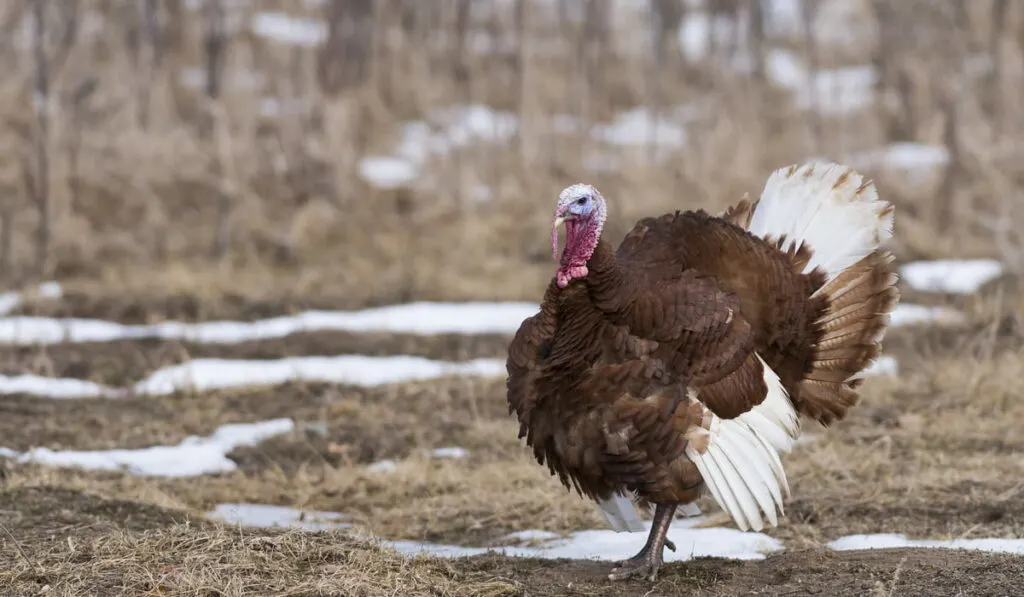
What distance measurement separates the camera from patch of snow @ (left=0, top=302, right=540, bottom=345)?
8547mm

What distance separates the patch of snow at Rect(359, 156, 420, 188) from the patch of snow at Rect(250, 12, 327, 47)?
5.30 meters

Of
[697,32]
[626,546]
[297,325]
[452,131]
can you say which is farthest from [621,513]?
[697,32]

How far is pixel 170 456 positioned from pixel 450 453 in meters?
1.37

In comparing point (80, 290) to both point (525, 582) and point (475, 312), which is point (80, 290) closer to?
point (475, 312)

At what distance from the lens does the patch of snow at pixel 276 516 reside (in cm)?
516

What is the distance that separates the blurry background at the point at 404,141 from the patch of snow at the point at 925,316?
1.01m

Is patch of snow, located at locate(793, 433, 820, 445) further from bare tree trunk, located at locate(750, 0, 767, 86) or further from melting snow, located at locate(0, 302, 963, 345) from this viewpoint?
bare tree trunk, located at locate(750, 0, 767, 86)

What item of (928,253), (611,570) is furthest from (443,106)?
(611,570)

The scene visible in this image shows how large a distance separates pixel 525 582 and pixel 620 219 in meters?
9.14

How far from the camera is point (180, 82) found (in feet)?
65.3

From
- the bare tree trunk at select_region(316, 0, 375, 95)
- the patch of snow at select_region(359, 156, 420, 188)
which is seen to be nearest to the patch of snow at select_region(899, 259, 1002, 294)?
the patch of snow at select_region(359, 156, 420, 188)

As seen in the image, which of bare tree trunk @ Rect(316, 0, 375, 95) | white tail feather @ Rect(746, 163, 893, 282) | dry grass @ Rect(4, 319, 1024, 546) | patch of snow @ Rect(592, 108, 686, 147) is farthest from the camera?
patch of snow @ Rect(592, 108, 686, 147)

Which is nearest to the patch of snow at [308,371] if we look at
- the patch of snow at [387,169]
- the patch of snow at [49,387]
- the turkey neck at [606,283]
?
the patch of snow at [49,387]

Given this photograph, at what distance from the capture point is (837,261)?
4.76 metres
